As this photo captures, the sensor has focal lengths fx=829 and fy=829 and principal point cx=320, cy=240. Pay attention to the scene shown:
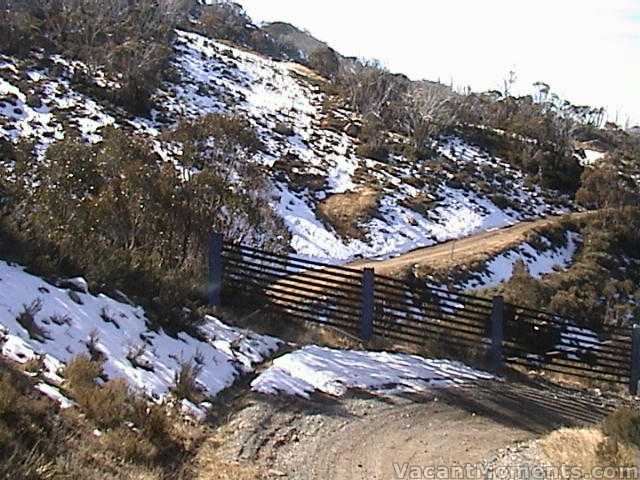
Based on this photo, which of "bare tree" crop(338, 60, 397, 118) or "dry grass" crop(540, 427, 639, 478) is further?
"bare tree" crop(338, 60, 397, 118)

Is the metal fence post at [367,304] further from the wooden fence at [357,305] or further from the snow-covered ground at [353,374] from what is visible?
the snow-covered ground at [353,374]

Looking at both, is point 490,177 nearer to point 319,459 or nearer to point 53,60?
point 53,60

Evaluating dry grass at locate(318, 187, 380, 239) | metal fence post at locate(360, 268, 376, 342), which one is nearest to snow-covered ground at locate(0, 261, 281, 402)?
metal fence post at locate(360, 268, 376, 342)

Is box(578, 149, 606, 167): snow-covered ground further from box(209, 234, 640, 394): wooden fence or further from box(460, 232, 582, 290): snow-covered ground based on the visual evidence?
box(209, 234, 640, 394): wooden fence

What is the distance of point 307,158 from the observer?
4250 cm

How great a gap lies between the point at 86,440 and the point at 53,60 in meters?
40.8

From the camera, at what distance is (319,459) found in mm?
7363

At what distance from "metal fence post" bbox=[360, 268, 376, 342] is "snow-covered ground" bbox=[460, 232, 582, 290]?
15.9 m

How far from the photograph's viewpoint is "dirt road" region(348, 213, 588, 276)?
99.5 ft

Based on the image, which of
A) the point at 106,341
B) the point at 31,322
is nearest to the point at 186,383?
the point at 106,341

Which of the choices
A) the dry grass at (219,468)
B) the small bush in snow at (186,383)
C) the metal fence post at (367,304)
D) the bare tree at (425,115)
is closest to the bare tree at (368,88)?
the bare tree at (425,115)

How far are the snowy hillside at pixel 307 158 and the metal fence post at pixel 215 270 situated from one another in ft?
58.1

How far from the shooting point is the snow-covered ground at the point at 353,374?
31.9 feet

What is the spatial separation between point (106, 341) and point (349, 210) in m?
28.2
